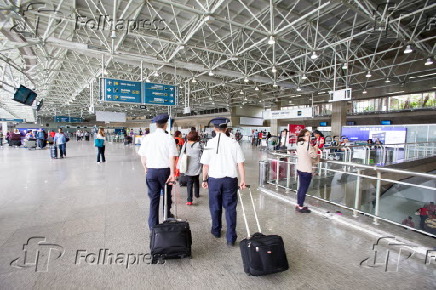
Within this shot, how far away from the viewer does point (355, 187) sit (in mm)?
7086

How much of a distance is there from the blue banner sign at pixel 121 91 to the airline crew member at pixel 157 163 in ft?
28.4

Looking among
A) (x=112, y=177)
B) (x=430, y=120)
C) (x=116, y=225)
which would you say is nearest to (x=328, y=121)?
(x=430, y=120)

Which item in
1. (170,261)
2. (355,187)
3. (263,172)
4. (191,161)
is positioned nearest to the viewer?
(170,261)

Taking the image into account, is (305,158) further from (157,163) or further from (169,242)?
(169,242)

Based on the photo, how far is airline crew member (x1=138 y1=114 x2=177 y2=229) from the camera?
110 inches

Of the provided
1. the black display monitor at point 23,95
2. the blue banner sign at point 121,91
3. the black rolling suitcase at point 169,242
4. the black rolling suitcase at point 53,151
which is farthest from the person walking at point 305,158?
the black display monitor at point 23,95

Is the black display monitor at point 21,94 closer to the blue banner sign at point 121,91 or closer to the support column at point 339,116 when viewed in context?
the blue banner sign at point 121,91

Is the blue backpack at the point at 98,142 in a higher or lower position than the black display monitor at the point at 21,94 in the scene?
lower

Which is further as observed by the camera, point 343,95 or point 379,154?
point 343,95

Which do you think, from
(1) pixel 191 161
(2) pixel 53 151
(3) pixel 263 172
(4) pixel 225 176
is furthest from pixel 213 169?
(2) pixel 53 151

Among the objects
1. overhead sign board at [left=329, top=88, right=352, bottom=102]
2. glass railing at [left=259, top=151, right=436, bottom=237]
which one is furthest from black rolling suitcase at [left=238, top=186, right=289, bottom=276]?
overhead sign board at [left=329, top=88, right=352, bottom=102]

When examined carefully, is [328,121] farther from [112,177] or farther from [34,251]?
[34,251]

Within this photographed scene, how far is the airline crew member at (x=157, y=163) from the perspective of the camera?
9.21ft

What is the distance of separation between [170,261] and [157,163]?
1.19 m
